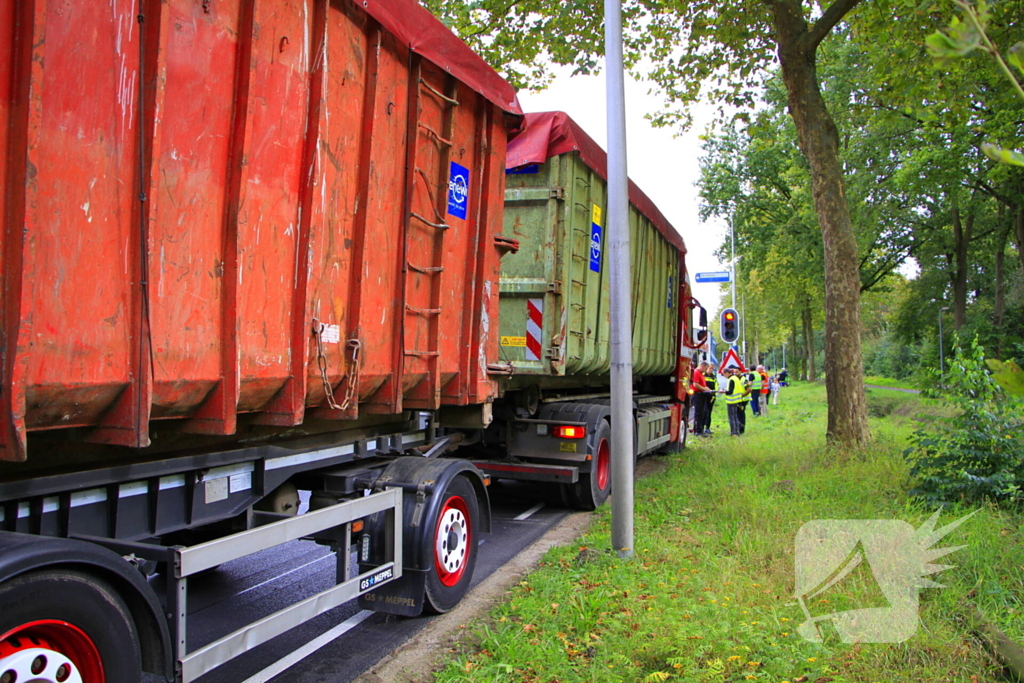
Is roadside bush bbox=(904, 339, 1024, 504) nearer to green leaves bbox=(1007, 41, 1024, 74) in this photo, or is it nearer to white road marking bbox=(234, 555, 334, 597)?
white road marking bbox=(234, 555, 334, 597)

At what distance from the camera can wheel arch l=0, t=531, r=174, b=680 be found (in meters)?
2.29

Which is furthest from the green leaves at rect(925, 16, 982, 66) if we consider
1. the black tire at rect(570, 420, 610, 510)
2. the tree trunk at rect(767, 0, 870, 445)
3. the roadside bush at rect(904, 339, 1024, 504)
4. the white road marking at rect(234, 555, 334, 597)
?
the tree trunk at rect(767, 0, 870, 445)

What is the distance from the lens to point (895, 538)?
5.71 metres

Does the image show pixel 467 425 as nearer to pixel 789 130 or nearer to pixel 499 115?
pixel 499 115

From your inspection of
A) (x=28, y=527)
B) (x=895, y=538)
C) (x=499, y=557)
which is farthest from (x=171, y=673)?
(x=895, y=538)

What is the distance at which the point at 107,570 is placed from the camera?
2557 millimetres

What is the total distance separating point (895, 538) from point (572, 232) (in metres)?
3.83

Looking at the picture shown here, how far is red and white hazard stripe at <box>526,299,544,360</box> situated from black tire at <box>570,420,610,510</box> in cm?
132

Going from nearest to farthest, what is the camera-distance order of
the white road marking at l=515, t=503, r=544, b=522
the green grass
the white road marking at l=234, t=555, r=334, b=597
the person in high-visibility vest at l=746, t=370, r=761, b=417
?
the green grass → the white road marking at l=234, t=555, r=334, b=597 → the white road marking at l=515, t=503, r=544, b=522 → the person in high-visibility vest at l=746, t=370, r=761, b=417

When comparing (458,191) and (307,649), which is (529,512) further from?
(458,191)

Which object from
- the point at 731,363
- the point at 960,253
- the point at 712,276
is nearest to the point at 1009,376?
the point at 731,363

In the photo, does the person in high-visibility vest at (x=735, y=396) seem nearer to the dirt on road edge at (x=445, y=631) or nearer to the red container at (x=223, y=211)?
the dirt on road edge at (x=445, y=631)
